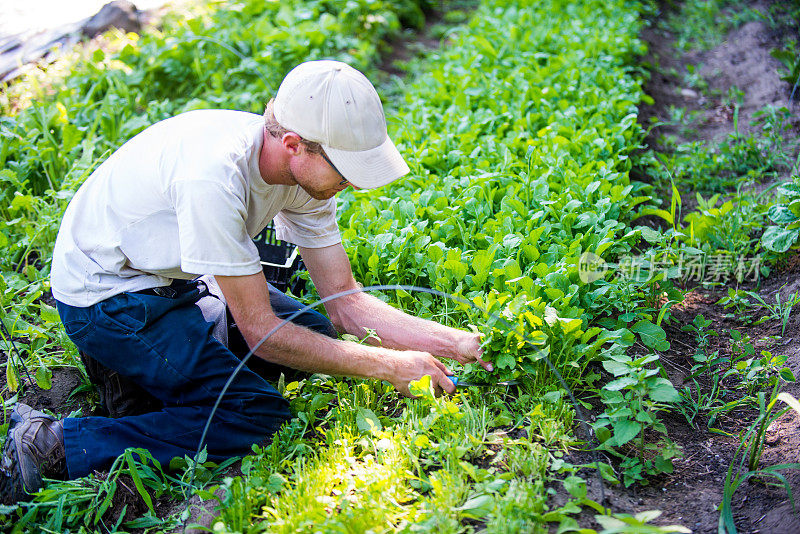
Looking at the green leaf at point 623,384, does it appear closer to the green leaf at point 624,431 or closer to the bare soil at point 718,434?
the green leaf at point 624,431

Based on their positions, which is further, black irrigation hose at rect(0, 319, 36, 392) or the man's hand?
black irrigation hose at rect(0, 319, 36, 392)

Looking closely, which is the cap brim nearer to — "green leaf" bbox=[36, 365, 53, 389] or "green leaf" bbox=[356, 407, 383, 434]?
"green leaf" bbox=[356, 407, 383, 434]

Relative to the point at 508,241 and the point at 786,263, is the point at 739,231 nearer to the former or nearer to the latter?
the point at 786,263

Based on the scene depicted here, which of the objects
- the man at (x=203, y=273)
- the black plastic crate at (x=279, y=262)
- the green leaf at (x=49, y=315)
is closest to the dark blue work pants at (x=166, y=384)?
the man at (x=203, y=273)

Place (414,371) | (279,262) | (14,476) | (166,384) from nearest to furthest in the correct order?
1. (14,476)
2. (414,371)
3. (166,384)
4. (279,262)

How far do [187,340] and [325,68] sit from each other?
101cm

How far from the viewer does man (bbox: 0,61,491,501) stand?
2.11m

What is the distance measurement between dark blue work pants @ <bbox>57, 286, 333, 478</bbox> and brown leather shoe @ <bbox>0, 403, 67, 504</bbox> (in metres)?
0.04

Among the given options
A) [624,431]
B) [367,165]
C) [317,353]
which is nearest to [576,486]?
[624,431]

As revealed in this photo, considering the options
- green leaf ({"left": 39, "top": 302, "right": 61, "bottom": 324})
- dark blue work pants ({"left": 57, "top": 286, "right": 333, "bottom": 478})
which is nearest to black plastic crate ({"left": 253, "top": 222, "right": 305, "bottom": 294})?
dark blue work pants ({"left": 57, "top": 286, "right": 333, "bottom": 478})

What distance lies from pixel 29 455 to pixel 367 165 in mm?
1388

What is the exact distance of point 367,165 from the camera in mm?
2176

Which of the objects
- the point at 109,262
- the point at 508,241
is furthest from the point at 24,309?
the point at 508,241

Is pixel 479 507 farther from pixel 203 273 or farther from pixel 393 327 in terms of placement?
pixel 203 273
